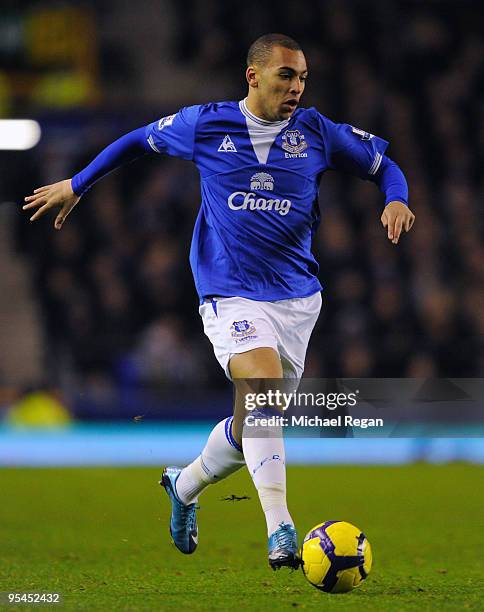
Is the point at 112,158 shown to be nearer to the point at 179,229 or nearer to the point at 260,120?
the point at 260,120

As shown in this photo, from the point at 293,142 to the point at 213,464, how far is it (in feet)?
4.55

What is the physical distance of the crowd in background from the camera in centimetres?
1255

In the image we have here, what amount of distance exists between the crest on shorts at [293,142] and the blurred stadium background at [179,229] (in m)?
5.72

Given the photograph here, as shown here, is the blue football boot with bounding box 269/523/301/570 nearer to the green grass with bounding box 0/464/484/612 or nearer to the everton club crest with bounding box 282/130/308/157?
the green grass with bounding box 0/464/484/612

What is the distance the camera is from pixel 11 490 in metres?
9.10

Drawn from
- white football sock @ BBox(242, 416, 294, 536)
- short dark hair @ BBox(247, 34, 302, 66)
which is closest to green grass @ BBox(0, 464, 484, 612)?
white football sock @ BBox(242, 416, 294, 536)

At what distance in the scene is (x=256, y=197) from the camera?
197 inches

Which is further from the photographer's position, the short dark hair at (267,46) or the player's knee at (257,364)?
the short dark hair at (267,46)

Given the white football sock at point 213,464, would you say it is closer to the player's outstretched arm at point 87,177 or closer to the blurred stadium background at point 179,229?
the player's outstretched arm at point 87,177

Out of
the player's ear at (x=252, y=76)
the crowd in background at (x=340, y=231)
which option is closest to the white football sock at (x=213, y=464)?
the player's ear at (x=252, y=76)

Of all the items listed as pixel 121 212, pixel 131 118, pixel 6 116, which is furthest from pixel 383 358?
pixel 6 116

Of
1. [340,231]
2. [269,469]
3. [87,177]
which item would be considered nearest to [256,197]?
[87,177]

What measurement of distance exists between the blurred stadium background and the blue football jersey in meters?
5.52

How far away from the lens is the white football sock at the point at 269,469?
4.55m
